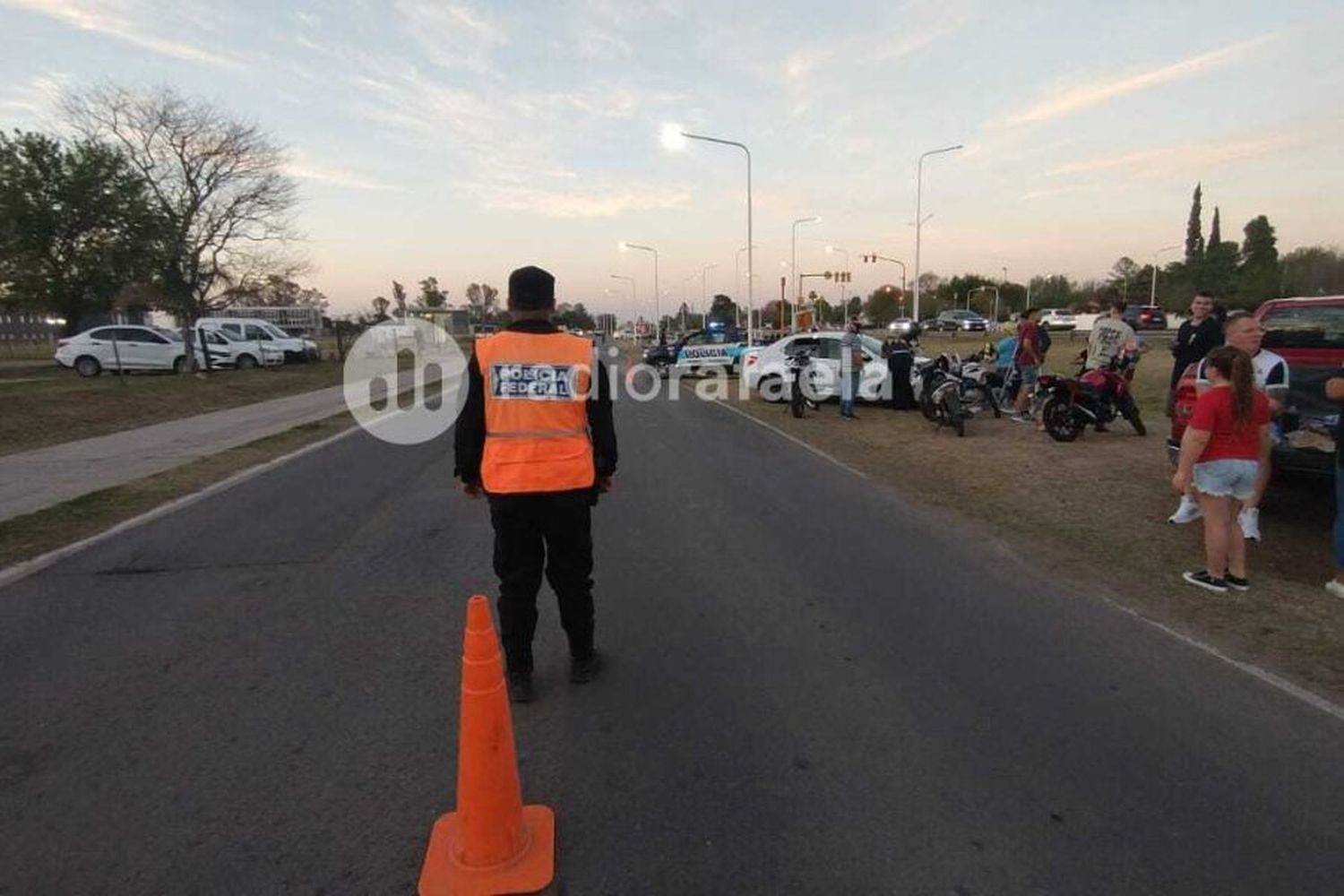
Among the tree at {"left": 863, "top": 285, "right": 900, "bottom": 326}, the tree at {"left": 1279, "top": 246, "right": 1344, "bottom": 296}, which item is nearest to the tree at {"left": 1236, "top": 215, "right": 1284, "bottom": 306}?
the tree at {"left": 1279, "top": 246, "right": 1344, "bottom": 296}

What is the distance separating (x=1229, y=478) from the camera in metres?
5.10

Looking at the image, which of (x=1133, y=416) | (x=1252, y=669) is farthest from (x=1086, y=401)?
(x=1252, y=669)

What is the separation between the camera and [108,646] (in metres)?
4.31

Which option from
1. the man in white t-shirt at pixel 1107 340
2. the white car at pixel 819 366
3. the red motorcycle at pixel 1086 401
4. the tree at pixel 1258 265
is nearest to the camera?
the red motorcycle at pixel 1086 401

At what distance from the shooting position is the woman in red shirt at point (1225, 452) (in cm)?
506

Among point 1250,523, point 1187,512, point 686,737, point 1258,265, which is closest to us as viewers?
point 686,737

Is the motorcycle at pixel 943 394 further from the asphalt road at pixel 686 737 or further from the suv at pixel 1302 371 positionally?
the asphalt road at pixel 686 737

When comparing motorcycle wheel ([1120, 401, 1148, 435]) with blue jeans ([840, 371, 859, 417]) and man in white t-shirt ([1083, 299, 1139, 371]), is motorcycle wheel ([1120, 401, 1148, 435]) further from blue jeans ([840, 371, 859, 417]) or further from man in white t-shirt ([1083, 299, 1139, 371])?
blue jeans ([840, 371, 859, 417])

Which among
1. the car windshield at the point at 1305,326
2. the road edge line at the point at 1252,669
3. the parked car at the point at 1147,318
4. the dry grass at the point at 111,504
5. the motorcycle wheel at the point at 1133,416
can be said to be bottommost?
the road edge line at the point at 1252,669

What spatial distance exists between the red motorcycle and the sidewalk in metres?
12.1

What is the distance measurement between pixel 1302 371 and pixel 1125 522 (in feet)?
6.93

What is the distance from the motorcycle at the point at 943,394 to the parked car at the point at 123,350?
23798mm

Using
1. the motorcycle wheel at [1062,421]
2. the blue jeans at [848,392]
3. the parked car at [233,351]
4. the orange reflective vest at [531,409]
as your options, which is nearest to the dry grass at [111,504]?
the orange reflective vest at [531,409]

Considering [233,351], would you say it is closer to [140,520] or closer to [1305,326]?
[140,520]
